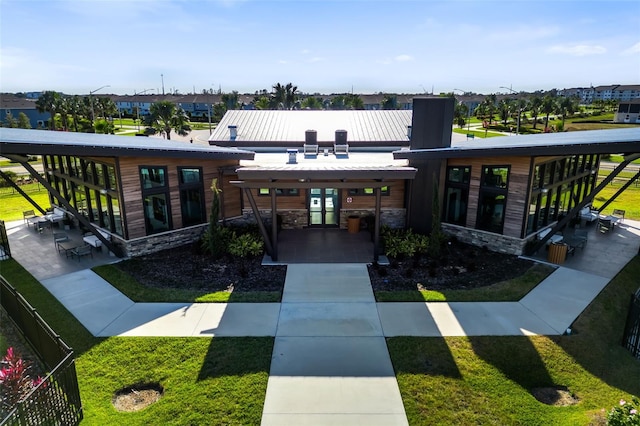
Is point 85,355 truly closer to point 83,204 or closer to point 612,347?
point 83,204

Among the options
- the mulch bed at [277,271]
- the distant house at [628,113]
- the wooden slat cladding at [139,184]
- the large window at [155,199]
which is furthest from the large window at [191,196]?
the distant house at [628,113]

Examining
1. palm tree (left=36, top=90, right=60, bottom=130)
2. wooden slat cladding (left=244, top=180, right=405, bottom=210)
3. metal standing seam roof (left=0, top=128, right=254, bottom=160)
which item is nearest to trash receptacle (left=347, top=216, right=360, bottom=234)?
wooden slat cladding (left=244, top=180, right=405, bottom=210)

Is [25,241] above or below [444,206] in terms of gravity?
below

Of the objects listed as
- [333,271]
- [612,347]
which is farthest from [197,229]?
[612,347]

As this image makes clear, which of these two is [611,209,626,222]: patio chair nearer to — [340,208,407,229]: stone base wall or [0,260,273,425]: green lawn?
[340,208,407,229]: stone base wall

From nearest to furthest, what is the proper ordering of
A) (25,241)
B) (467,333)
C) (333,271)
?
(467,333) < (333,271) < (25,241)

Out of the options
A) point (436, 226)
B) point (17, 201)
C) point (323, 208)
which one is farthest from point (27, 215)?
point (436, 226)

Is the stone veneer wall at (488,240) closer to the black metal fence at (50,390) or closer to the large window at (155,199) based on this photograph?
the large window at (155,199)
